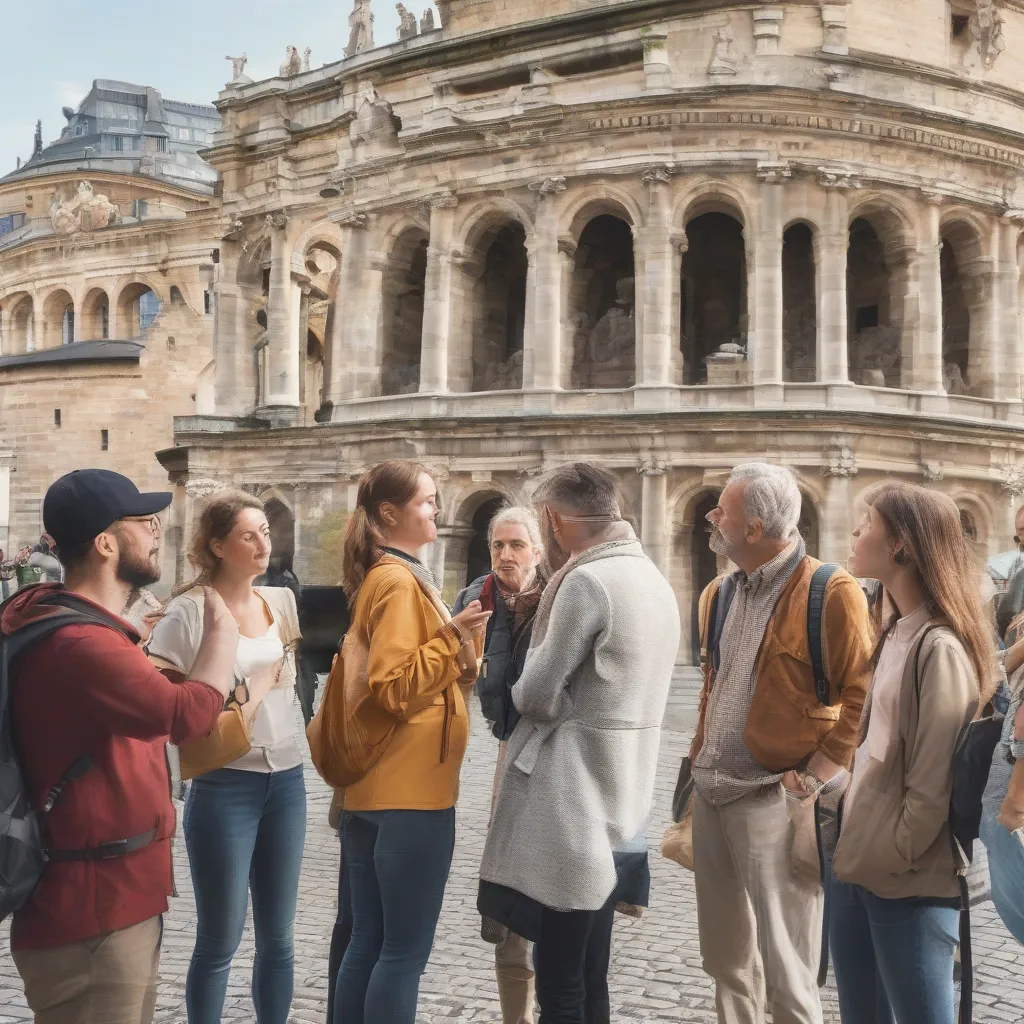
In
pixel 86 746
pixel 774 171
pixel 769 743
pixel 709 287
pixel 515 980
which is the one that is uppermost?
pixel 774 171

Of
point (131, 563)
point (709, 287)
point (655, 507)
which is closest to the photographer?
point (131, 563)

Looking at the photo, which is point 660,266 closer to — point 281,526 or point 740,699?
point 281,526

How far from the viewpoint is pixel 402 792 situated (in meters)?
4.17

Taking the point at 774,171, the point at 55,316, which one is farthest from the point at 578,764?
the point at 55,316

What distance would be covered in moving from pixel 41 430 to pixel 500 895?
39402 millimetres

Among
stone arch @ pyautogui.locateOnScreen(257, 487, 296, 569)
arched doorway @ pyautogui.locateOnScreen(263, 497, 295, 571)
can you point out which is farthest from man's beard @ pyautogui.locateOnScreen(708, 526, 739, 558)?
arched doorway @ pyautogui.locateOnScreen(263, 497, 295, 571)

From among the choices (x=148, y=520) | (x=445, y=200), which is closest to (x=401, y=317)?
(x=445, y=200)

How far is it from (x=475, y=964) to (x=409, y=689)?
2975 millimetres

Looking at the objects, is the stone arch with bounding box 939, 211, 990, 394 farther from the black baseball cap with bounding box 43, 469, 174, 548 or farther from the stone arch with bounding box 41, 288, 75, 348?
the stone arch with bounding box 41, 288, 75, 348

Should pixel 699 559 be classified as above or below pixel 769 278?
below

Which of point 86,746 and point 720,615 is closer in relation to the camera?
point 86,746

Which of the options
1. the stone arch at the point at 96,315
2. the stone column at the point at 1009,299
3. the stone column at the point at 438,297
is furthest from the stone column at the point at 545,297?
the stone arch at the point at 96,315

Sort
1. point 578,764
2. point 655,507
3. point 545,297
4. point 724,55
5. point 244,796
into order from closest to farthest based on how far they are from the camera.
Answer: point 578,764
point 244,796
point 655,507
point 724,55
point 545,297

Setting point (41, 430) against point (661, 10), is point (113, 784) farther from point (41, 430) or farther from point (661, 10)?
point (41, 430)
